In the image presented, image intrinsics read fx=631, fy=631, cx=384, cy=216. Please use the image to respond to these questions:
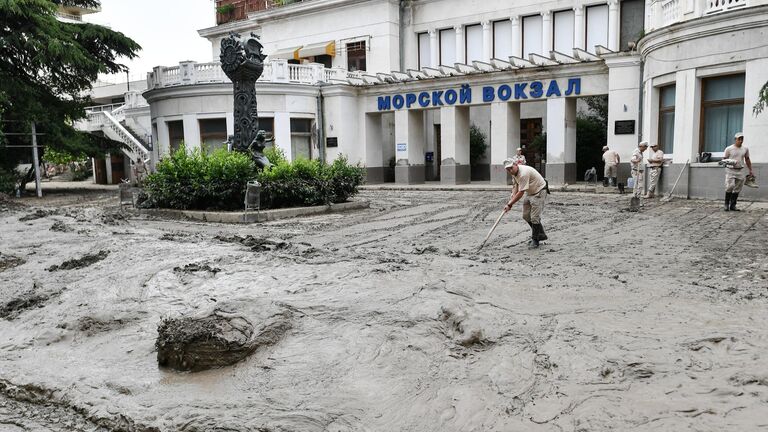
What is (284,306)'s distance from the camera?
6.88m

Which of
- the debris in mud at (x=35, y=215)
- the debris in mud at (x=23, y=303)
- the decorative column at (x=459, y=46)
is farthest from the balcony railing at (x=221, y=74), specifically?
the debris in mud at (x=23, y=303)

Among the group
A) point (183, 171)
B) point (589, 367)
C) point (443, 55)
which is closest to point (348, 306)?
point (589, 367)

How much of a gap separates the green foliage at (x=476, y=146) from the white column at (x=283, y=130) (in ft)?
31.2

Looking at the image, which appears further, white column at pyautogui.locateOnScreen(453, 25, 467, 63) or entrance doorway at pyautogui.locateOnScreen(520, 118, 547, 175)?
white column at pyautogui.locateOnScreen(453, 25, 467, 63)

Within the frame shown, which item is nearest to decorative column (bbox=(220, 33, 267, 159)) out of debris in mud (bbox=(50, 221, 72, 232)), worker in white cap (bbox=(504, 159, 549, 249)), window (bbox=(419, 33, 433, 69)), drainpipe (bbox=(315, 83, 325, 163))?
debris in mud (bbox=(50, 221, 72, 232))

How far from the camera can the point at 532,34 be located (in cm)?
2938

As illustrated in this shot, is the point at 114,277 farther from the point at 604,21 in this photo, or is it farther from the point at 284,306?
the point at 604,21

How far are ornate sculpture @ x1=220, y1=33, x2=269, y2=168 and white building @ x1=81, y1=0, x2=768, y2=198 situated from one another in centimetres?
982

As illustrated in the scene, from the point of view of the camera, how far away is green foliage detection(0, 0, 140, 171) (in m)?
23.8

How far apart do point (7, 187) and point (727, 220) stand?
24.5 meters

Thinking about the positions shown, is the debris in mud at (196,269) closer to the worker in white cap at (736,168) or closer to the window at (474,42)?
the worker in white cap at (736,168)

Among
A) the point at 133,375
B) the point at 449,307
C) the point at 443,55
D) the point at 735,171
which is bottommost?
the point at 133,375

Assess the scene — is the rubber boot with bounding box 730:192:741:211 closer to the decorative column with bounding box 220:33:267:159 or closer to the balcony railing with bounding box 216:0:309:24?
the decorative column with bounding box 220:33:267:159

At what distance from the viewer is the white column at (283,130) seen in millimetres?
28938
